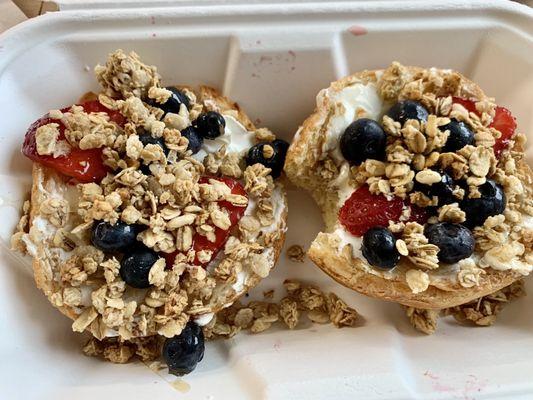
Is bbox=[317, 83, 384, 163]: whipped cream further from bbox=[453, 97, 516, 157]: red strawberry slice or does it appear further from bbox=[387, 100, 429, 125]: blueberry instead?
Answer: bbox=[453, 97, 516, 157]: red strawberry slice

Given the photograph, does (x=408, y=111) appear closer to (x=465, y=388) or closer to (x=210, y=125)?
(x=210, y=125)

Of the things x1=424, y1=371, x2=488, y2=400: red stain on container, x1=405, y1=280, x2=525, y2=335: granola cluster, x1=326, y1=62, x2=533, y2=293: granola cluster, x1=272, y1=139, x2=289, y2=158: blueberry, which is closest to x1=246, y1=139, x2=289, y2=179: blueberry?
x1=272, y1=139, x2=289, y2=158: blueberry

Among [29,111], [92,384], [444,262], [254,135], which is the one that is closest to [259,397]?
[92,384]

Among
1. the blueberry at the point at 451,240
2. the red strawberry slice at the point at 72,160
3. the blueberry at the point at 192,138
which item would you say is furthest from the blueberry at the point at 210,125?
the blueberry at the point at 451,240

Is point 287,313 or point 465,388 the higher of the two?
point 465,388

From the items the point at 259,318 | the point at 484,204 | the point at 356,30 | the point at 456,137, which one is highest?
the point at 356,30

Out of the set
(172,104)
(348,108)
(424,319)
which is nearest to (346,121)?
(348,108)
